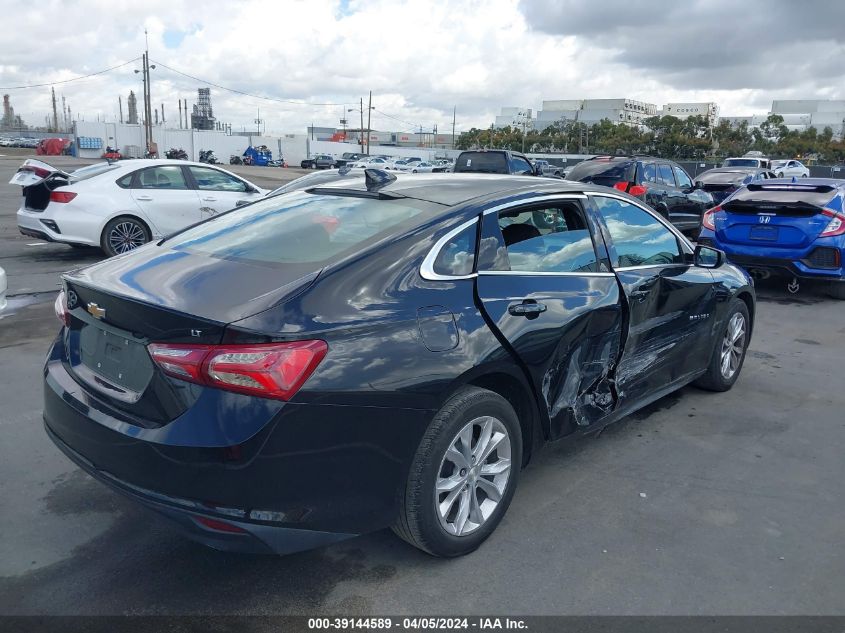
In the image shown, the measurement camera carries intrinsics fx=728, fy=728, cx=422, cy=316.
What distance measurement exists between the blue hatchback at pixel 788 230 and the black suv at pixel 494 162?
26.3 feet

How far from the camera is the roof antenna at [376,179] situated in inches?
152

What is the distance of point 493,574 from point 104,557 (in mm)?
1706

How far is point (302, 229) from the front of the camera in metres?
3.53

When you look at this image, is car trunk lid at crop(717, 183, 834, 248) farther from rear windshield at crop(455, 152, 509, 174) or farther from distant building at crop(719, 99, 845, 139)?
distant building at crop(719, 99, 845, 139)

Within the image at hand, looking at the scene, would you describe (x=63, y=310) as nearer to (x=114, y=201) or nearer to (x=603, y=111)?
(x=114, y=201)

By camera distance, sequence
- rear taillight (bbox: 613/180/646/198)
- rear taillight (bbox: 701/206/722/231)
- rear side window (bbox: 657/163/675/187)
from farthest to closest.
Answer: rear side window (bbox: 657/163/675/187), rear taillight (bbox: 613/180/646/198), rear taillight (bbox: 701/206/722/231)

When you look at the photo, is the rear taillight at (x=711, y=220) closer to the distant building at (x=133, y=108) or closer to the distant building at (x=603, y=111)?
the distant building at (x=603, y=111)

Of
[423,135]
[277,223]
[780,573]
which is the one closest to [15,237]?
[277,223]

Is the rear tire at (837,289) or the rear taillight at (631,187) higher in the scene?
the rear taillight at (631,187)

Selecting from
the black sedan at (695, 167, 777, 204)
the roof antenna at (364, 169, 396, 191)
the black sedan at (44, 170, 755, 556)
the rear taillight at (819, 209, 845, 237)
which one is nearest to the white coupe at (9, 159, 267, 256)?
the black sedan at (44, 170, 755, 556)

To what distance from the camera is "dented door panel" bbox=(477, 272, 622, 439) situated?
333cm

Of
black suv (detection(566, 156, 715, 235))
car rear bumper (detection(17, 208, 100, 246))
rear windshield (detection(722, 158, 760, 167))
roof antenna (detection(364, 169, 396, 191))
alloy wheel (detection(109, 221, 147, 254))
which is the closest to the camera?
roof antenna (detection(364, 169, 396, 191))

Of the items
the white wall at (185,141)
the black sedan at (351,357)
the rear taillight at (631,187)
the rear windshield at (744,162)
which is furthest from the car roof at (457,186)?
the white wall at (185,141)

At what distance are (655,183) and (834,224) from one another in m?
5.51
